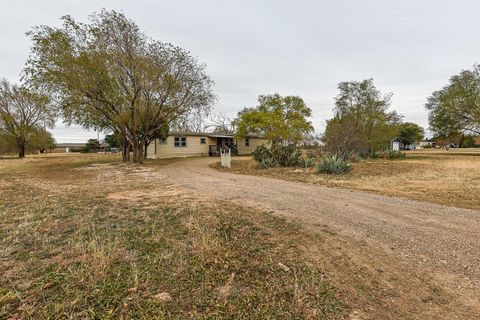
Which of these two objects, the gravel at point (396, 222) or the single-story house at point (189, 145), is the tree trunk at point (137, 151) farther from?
the gravel at point (396, 222)

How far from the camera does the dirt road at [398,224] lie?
262cm

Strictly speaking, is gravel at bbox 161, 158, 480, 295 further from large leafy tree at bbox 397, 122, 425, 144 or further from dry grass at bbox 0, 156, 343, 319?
large leafy tree at bbox 397, 122, 425, 144

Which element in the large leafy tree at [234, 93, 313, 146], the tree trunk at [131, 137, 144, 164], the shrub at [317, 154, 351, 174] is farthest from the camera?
the large leafy tree at [234, 93, 313, 146]

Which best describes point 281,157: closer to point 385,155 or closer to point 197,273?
point 197,273

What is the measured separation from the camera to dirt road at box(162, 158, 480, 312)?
2623 mm

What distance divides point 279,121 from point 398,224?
52.5 feet

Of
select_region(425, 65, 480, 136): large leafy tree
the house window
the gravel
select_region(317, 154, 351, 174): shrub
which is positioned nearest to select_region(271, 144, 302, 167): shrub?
select_region(317, 154, 351, 174): shrub

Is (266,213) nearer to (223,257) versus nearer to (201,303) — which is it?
(223,257)

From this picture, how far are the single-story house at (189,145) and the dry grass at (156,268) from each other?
842 inches

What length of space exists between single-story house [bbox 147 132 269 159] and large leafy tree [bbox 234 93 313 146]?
3.71 metres

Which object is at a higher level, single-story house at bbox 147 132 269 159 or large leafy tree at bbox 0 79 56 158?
large leafy tree at bbox 0 79 56 158

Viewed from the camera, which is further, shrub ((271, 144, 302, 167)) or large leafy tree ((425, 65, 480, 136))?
large leafy tree ((425, 65, 480, 136))

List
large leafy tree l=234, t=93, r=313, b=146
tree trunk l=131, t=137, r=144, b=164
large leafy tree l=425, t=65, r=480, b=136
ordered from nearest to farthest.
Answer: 1. tree trunk l=131, t=137, r=144, b=164
2. large leafy tree l=234, t=93, r=313, b=146
3. large leafy tree l=425, t=65, r=480, b=136

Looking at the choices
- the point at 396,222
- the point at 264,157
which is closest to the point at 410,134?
the point at 264,157
